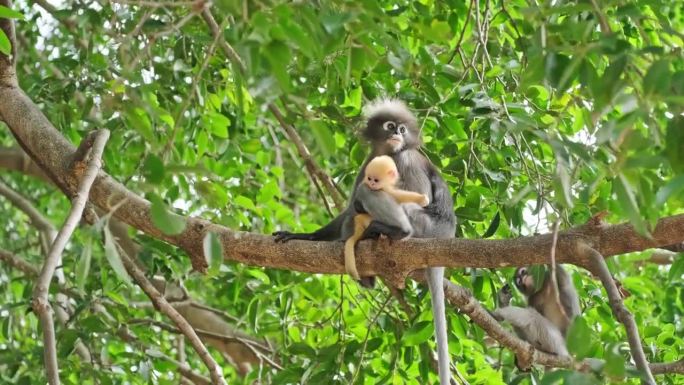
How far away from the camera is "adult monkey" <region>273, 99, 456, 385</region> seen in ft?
14.1

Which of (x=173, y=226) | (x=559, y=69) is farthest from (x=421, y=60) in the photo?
(x=173, y=226)

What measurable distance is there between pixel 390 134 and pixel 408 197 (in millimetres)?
661

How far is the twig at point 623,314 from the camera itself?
252 cm

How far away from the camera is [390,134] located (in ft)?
17.2

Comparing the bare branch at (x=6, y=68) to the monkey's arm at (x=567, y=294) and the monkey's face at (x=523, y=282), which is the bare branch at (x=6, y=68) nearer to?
the monkey's arm at (x=567, y=294)

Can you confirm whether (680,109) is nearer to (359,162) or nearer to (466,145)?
(466,145)

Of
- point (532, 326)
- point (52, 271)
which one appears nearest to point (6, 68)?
point (52, 271)

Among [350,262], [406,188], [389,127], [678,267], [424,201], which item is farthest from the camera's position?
[389,127]

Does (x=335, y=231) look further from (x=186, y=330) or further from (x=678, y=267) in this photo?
(x=678, y=267)

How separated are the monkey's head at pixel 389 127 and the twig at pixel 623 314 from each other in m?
2.20

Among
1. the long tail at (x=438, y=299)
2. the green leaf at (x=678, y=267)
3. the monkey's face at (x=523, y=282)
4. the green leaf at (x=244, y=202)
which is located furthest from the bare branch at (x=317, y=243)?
the monkey's face at (x=523, y=282)

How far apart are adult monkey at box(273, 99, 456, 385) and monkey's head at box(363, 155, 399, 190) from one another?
0.13 metres

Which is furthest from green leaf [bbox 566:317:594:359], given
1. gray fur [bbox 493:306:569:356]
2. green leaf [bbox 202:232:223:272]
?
gray fur [bbox 493:306:569:356]

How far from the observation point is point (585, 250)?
10.1 ft
